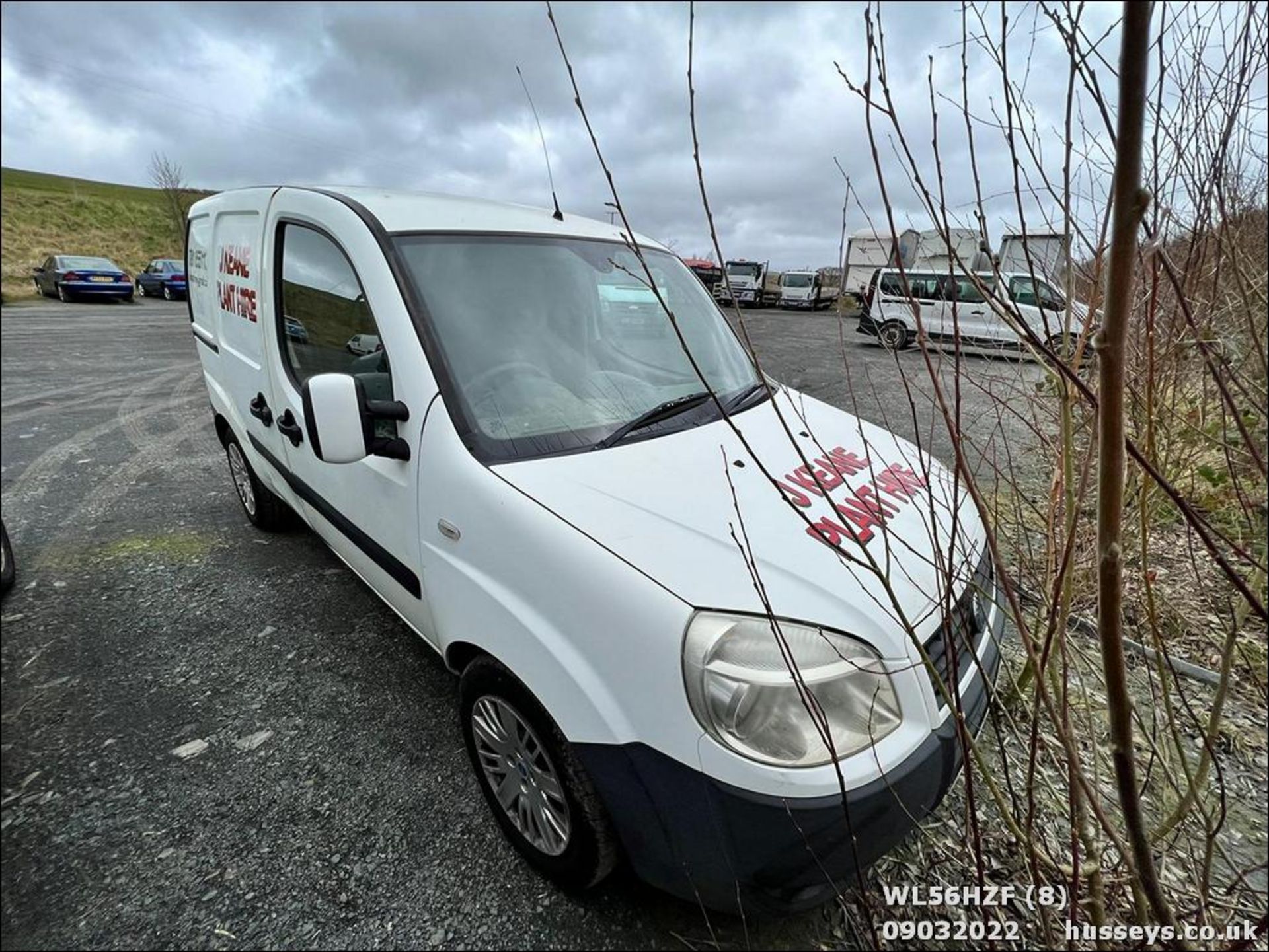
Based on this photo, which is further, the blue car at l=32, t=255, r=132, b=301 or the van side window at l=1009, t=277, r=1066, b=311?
the blue car at l=32, t=255, r=132, b=301

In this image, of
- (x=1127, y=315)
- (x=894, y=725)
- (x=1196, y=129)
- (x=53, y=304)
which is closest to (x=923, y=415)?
(x=1196, y=129)

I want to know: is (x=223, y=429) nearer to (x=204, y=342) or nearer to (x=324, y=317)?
(x=204, y=342)

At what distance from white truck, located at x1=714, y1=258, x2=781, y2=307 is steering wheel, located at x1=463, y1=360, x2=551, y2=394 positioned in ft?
73.4

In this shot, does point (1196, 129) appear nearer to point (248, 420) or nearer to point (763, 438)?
point (763, 438)

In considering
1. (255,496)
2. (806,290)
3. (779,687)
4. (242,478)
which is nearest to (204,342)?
(242,478)

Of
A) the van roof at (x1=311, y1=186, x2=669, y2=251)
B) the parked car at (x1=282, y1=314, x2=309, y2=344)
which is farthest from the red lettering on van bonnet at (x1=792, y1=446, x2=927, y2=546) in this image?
the parked car at (x1=282, y1=314, x2=309, y2=344)

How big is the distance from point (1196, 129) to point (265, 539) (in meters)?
4.81

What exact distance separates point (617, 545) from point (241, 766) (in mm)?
1767

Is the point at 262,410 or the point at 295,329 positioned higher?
the point at 295,329

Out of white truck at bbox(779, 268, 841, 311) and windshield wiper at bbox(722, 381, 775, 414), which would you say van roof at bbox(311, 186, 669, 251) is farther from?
white truck at bbox(779, 268, 841, 311)

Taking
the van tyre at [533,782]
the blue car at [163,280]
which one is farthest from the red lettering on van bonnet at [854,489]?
the blue car at [163,280]

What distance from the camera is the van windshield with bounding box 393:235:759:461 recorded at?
1.88 meters

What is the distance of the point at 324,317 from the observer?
2416mm

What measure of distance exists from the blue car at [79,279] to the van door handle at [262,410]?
22.7m
